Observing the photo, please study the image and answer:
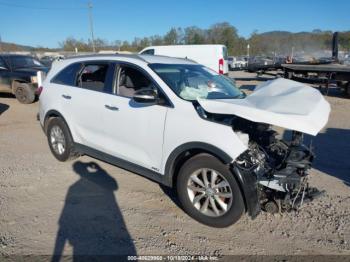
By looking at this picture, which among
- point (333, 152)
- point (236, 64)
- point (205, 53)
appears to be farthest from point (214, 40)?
point (333, 152)

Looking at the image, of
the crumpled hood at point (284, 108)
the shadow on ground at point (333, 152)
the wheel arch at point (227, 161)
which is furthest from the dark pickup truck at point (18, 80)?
the crumpled hood at point (284, 108)

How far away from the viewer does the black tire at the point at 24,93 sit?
11.3 m

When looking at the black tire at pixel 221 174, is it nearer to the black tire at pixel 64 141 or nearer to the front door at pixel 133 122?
the front door at pixel 133 122

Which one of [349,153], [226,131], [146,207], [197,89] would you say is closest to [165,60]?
[197,89]

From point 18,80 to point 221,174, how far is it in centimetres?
1051

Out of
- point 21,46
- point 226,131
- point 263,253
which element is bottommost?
point 263,253

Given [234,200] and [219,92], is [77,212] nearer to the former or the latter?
[234,200]

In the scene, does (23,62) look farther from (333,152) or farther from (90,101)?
(333,152)

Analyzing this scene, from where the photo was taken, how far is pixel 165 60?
4523 mm

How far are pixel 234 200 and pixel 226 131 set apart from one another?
28.3 inches

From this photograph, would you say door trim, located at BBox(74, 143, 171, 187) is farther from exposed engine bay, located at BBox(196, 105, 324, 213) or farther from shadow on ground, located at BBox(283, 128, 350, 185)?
shadow on ground, located at BBox(283, 128, 350, 185)

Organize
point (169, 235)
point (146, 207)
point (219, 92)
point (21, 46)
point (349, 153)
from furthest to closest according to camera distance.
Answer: point (21, 46) < point (349, 153) < point (219, 92) < point (146, 207) < point (169, 235)

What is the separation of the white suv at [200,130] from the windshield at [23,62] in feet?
28.0

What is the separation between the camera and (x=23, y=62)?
12.2 meters
